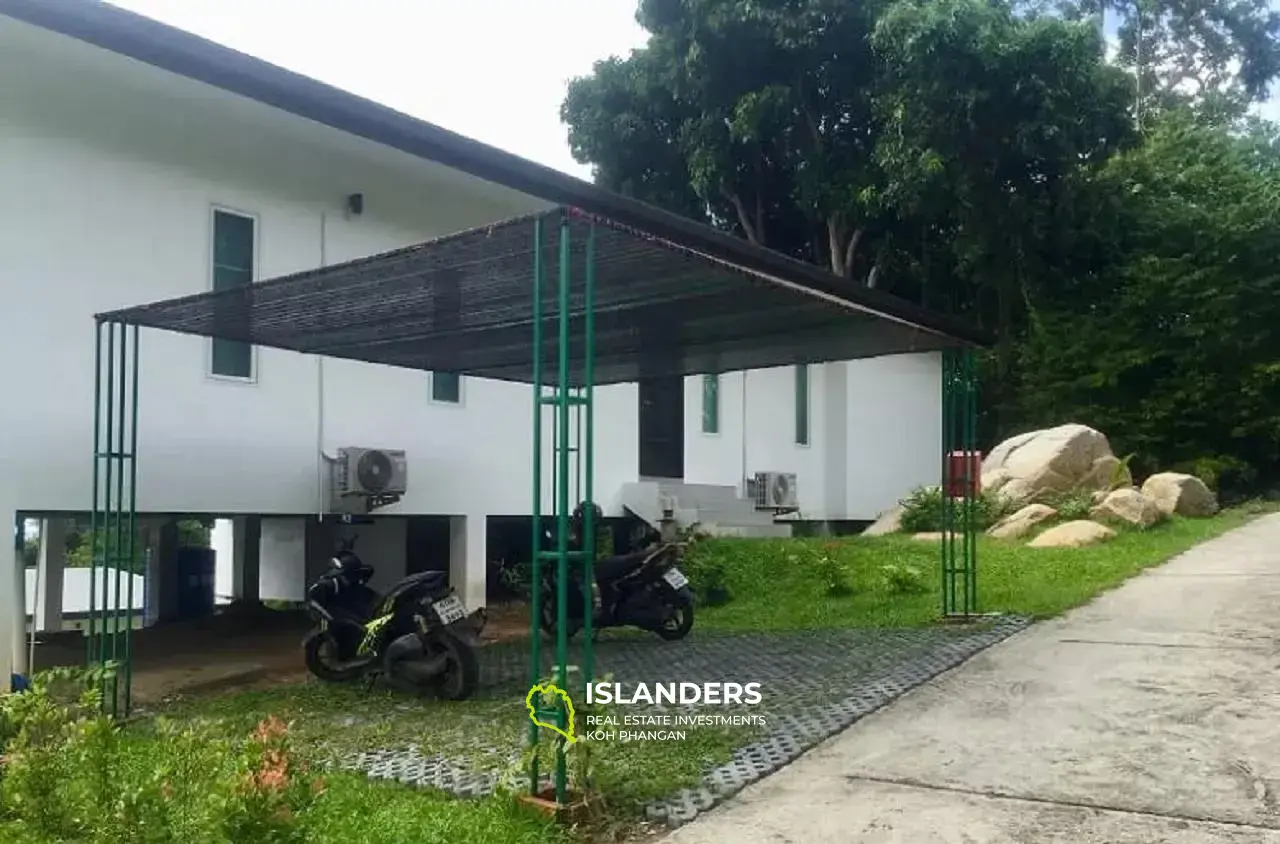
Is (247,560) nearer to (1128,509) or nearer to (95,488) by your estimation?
(95,488)

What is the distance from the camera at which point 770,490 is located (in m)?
15.3

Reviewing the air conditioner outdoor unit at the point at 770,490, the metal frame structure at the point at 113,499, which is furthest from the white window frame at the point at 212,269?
the air conditioner outdoor unit at the point at 770,490

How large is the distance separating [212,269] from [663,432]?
261 inches

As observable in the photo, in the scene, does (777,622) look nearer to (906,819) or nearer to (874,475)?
(906,819)

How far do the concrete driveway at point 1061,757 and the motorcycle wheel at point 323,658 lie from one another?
3.52m

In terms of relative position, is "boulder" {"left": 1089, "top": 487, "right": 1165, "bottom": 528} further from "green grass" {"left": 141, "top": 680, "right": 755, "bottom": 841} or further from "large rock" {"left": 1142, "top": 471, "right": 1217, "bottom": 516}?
"green grass" {"left": 141, "top": 680, "right": 755, "bottom": 841}

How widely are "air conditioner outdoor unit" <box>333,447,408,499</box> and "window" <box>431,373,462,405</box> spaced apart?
127cm

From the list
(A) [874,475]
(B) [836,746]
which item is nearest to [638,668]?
(B) [836,746]

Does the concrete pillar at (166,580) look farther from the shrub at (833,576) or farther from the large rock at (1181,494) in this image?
the large rock at (1181,494)

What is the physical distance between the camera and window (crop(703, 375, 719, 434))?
14656 mm

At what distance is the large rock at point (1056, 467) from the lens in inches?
608

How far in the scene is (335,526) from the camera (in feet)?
40.6

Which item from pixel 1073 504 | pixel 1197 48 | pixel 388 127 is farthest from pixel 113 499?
pixel 1197 48

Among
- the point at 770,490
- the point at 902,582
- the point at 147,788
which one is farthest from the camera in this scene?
the point at 770,490
